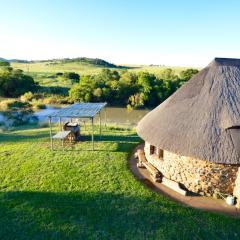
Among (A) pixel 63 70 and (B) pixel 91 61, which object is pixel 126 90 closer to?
(A) pixel 63 70

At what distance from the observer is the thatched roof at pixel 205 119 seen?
32.9 ft

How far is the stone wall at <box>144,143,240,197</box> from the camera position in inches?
399

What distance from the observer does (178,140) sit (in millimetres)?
10766

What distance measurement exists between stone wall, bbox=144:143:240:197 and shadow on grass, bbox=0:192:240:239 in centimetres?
143

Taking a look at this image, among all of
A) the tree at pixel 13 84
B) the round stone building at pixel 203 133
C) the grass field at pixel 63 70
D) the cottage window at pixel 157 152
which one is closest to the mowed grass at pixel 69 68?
the grass field at pixel 63 70

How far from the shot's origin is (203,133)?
34.4 feet

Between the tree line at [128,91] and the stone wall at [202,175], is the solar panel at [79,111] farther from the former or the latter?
the tree line at [128,91]

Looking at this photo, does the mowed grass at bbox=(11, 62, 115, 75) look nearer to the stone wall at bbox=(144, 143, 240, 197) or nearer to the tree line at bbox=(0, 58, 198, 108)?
the tree line at bbox=(0, 58, 198, 108)

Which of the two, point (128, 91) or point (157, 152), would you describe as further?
point (128, 91)

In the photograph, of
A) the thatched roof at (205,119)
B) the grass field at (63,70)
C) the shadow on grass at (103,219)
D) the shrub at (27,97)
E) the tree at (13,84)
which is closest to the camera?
the shadow on grass at (103,219)

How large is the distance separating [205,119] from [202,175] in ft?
7.55

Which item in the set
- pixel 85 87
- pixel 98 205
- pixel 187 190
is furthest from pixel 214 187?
pixel 85 87

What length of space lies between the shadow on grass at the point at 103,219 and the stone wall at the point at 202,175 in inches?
56.5

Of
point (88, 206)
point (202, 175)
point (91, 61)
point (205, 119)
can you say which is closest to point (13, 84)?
point (88, 206)
